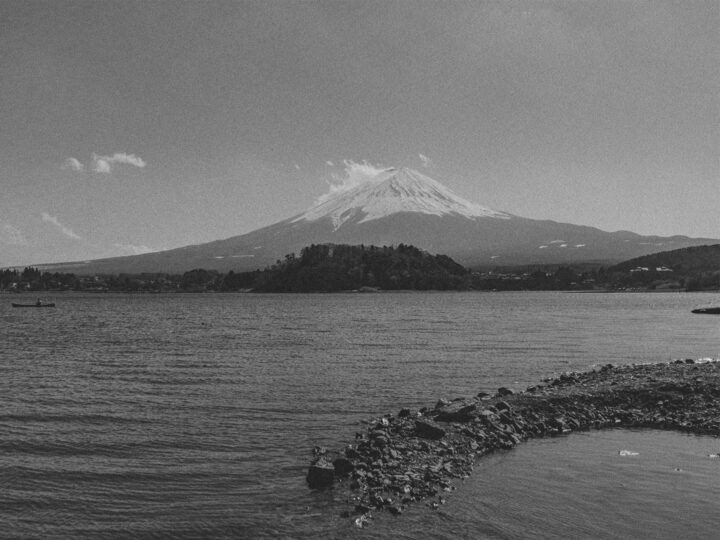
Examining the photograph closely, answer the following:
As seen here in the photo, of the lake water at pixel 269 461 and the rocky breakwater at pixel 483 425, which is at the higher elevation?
the rocky breakwater at pixel 483 425

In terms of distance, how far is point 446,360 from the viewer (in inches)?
1519

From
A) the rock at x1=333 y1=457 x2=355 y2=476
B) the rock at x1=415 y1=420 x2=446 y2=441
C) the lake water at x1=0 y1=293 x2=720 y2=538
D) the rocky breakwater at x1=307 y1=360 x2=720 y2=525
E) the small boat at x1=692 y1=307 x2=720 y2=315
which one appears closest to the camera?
the lake water at x1=0 y1=293 x2=720 y2=538

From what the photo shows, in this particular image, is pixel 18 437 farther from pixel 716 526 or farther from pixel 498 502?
pixel 716 526

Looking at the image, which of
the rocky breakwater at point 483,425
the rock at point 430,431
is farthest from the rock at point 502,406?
the rock at point 430,431

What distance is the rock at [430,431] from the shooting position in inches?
695

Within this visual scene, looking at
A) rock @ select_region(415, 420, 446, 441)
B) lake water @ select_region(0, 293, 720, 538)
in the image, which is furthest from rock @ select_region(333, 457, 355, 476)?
rock @ select_region(415, 420, 446, 441)

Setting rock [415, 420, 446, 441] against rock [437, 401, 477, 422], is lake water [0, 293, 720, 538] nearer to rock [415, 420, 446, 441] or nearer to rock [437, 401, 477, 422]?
rock [415, 420, 446, 441]

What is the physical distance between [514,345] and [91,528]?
40055mm

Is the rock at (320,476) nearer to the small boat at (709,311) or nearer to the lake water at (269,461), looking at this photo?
the lake water at (269,461)

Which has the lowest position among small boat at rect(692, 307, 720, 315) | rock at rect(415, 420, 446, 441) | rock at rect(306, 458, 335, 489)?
small boat at rect(692, 307, 720, 315)

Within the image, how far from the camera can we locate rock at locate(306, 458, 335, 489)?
14.4 m

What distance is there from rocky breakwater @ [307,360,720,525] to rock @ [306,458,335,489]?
2 cm

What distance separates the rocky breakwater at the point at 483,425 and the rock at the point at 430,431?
29 mm

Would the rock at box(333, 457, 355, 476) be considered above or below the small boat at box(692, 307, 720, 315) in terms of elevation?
above
